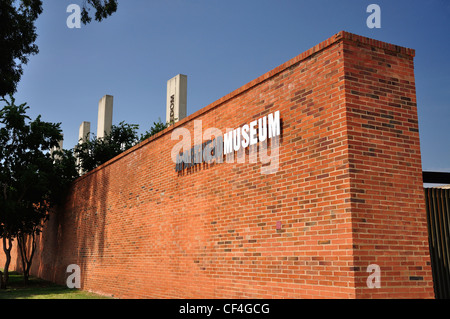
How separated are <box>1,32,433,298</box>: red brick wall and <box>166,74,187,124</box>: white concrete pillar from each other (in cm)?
2031

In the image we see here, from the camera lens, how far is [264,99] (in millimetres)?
7543

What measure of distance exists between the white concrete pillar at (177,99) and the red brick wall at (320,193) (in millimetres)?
20315

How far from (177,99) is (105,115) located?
26.6 feet

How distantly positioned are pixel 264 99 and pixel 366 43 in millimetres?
1978

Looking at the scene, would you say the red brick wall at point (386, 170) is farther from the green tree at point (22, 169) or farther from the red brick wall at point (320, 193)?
the green tree at point (22, 169)

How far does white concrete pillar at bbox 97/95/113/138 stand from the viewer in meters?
34.7

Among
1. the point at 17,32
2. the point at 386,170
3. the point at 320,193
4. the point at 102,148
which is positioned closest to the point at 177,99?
the point at 102,148

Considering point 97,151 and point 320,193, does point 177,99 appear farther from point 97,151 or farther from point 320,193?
point 320,193

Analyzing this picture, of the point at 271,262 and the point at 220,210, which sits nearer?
the point at 271,262

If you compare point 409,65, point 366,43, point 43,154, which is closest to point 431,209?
point 409,65

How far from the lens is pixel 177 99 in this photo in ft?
98.0

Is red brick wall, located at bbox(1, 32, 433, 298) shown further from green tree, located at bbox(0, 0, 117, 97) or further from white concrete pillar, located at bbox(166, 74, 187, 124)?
white concrete pillar, located at bbox(166, 74, 187, 124)
